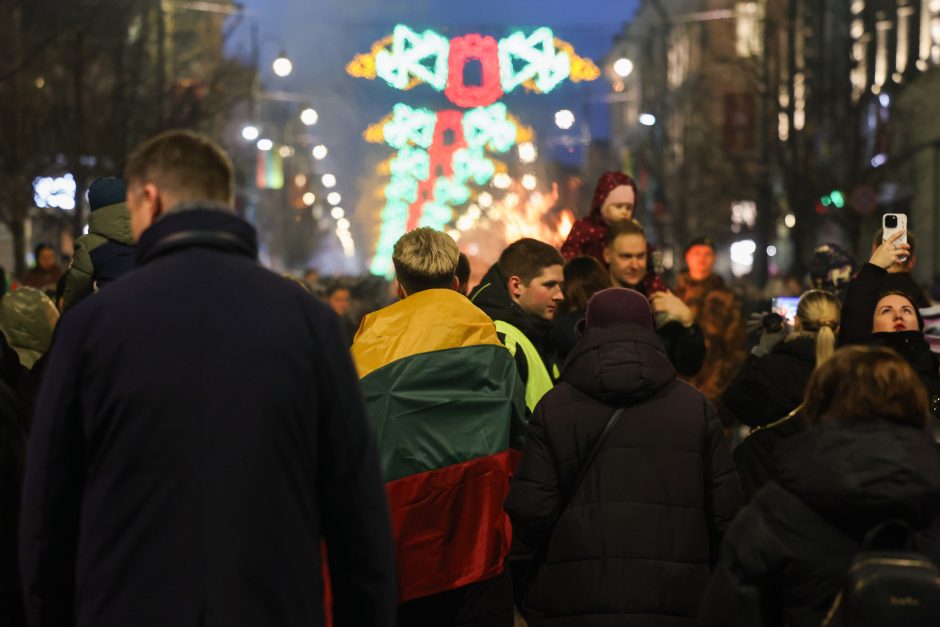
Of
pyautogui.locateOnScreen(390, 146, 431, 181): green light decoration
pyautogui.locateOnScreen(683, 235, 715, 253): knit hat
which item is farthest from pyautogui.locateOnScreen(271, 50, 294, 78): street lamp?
pyautogui.locateOnScreen(683, 235, 715, 253): knit hat

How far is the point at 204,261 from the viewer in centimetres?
372

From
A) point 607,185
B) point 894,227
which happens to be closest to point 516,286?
point 894,227

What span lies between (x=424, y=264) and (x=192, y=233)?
90.8 inches

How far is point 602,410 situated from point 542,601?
0.69m

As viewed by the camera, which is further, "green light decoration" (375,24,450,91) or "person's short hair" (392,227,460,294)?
"green light decoration" (375,24,450,91)

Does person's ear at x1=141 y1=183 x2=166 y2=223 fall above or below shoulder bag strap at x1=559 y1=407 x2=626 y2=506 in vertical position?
above

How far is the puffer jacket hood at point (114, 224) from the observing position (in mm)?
6371

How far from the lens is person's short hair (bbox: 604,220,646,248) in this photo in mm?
8617

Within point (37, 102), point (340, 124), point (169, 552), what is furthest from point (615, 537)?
point (340, 124)

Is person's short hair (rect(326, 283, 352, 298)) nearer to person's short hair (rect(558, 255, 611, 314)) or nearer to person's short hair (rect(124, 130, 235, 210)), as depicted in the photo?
person's short hair (rect(558, 255, 611, 314))

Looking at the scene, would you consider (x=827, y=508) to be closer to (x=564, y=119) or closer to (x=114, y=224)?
(x=114, y=224)

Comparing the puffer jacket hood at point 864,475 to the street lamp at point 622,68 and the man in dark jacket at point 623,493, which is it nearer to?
the man in dark jacket at point 623,493

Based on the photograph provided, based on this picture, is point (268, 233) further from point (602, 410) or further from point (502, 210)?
point (602, 410)

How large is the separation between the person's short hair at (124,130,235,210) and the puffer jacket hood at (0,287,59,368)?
449 cm
